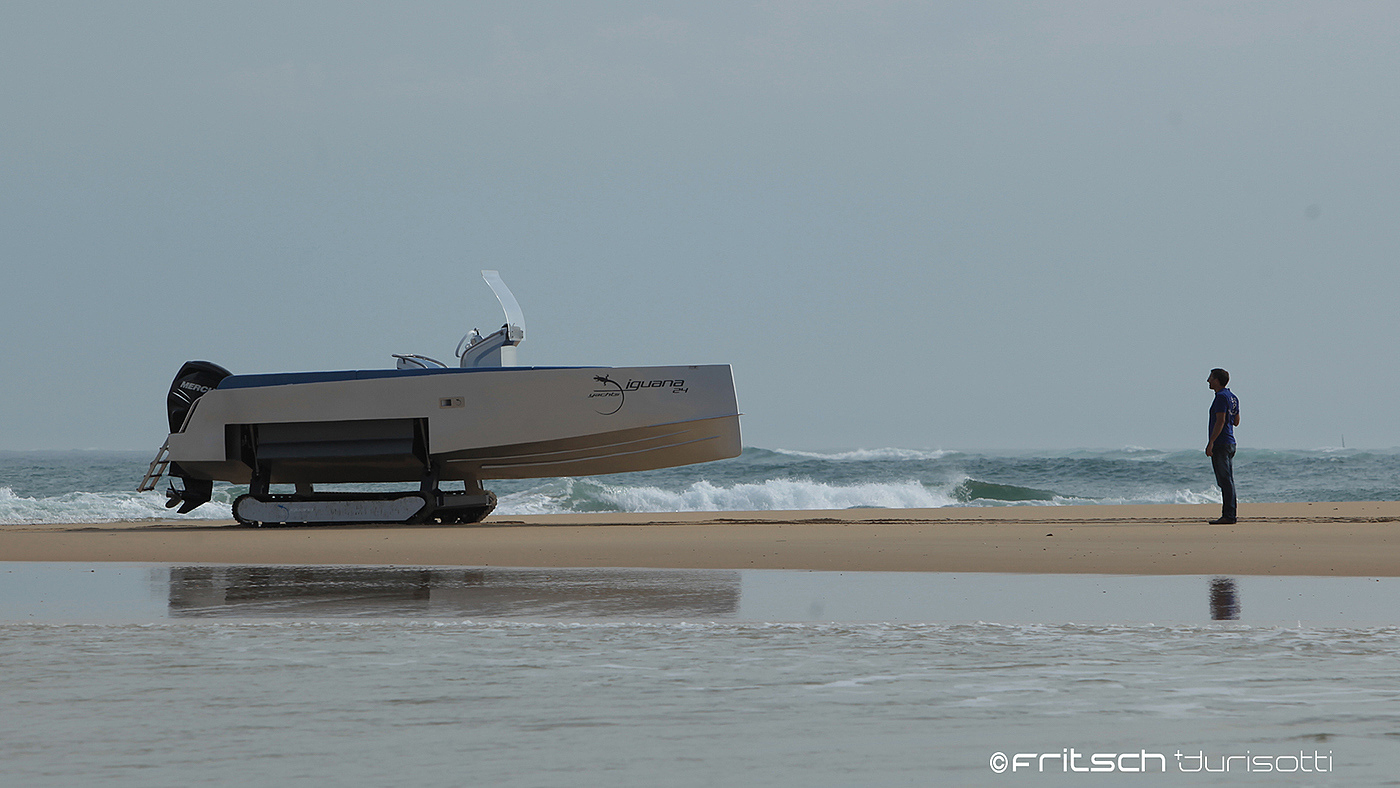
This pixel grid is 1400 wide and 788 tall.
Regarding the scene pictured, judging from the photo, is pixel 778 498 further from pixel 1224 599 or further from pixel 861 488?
pixel 1224 599

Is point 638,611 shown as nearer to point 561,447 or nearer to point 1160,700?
point 1160,700

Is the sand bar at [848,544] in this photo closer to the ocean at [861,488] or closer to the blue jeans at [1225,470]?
the blue jeans at [1225,470]

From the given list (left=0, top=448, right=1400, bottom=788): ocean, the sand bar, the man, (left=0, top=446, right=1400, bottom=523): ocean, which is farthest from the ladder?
the man

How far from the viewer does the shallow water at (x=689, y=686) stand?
257 cm

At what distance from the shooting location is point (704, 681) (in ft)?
11.4

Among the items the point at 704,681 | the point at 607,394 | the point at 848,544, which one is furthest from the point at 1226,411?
the point at 704,681

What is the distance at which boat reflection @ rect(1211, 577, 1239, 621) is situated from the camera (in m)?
4.84

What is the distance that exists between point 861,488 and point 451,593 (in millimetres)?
16976

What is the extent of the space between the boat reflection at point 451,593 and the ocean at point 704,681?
0.04 m

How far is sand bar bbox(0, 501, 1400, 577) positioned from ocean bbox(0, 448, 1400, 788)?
950mm

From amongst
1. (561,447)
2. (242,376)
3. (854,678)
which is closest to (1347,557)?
(854,678)

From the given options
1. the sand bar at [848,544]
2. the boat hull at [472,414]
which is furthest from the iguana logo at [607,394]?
the sand bar at [848,544]

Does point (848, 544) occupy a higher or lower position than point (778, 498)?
higher

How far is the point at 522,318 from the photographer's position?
50.8 feet
